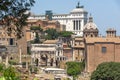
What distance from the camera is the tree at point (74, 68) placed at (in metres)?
48.4

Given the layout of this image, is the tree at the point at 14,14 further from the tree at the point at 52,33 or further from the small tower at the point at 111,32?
the tree at the point at 52,33

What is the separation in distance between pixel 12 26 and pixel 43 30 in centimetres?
6268

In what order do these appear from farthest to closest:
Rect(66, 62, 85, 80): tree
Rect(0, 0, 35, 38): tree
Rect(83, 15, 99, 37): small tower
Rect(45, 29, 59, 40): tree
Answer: Rect(45, 29, 59, 40): tree → Rect(83, 15, 99, 37): small tower → Rect(66, 62, 85, 80): tree → Rect(0, 0, 35, 38): tree

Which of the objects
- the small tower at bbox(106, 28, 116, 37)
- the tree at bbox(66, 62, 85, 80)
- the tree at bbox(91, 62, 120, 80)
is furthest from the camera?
the small tower at bbox(106, 28, 116, 37)

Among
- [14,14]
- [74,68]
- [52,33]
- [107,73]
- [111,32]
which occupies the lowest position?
[74,68]

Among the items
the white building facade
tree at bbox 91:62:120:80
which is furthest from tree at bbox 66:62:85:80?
the white building facade

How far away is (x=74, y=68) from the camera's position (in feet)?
162

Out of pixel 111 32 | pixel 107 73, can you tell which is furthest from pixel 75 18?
pixel 107 73

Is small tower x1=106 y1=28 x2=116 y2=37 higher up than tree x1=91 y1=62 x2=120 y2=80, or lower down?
higher up

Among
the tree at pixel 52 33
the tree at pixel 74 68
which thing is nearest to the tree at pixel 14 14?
the tree at pixel 74 68

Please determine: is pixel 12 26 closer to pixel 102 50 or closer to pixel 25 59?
pixel 102 50

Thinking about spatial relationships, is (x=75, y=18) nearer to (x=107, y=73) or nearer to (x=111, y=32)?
(x=111, y=32)

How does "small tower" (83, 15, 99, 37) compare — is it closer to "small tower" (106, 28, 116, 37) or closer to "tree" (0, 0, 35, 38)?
"small tower" (106, 28, 116, 37)

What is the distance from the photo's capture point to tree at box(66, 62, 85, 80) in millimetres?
48438
